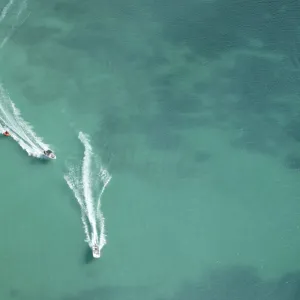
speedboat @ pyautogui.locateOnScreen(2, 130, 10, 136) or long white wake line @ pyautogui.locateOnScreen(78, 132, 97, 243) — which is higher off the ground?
speedboat @ pyautogui.locateOnScreen(2, 130, 10, 136)

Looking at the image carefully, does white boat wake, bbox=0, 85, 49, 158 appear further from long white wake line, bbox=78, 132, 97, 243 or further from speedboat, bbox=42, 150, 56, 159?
long white wake line, bbox=78, 132, 97, 243

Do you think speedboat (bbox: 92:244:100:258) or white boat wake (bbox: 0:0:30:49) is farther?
white boat wake (bbox: 0:0:30:49)

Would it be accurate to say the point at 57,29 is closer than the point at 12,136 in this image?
No

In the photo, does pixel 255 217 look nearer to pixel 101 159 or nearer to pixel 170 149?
pixel 170 149

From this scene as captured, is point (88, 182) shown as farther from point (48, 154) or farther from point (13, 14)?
point (13, 14)

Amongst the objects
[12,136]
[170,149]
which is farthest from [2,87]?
[170,149]

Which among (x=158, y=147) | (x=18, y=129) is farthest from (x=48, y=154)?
(x=158, y=147)

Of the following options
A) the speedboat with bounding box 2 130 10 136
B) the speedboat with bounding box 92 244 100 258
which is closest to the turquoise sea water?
the speedboat with bounding box 92 244 100 258

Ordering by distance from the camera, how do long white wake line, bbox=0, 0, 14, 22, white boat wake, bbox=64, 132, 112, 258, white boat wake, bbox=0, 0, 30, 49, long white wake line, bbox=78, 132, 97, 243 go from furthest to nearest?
long white wake line, bbox=0, 0, 14, 22 < white boat wake, bbox=0, 0, 30, 49 < long white wake line, bbox=78, 132, 97, 243 < white boat wake, bbox=64, 132, 112, 258

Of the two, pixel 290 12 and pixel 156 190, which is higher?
pixel 290 12
